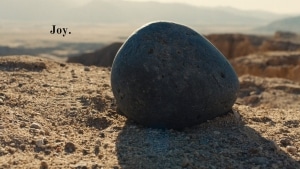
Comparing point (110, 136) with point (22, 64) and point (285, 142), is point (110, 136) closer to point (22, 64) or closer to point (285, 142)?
point (285, 142)

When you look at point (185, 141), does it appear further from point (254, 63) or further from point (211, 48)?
point (254, 63)

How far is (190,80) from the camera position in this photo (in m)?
5.23

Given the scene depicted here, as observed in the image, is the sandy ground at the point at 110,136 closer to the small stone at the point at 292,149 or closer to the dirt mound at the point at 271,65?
the small stone at the point at 292,149

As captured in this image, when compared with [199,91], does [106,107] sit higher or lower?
lower

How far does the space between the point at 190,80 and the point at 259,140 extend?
0.99m

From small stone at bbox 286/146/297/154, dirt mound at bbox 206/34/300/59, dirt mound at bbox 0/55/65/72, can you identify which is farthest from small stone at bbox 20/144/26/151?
dirt mound at bbox 206/34/300/59

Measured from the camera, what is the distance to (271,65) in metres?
18.5

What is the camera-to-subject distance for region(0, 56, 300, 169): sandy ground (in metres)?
4.45

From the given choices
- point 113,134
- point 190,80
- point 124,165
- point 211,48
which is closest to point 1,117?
point 113,134

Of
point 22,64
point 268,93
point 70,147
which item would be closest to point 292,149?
point 70,147

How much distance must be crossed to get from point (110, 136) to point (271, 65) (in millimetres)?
14290

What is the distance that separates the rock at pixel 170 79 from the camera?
522 cm

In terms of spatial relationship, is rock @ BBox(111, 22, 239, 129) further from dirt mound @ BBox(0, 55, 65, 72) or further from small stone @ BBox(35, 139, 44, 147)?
dirt mound @ BBox(0, 55, 65, 72)

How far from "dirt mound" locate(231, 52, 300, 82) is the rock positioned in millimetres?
11738
